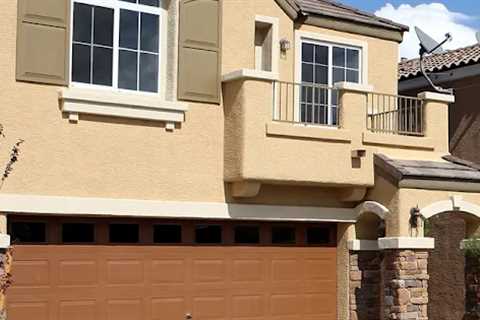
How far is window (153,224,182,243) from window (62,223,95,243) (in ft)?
3.70

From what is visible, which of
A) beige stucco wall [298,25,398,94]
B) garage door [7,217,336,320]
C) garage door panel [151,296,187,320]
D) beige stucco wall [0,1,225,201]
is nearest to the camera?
beige stucco wall [0,1,225,201]

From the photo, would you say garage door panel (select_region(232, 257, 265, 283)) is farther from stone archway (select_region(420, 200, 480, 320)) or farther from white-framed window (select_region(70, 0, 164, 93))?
stone archway (select_region(420, 200, 480, 320))

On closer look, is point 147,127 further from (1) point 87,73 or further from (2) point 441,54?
(2) point 441,54

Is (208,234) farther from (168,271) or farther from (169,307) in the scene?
(169,307)

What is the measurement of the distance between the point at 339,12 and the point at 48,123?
291 inches

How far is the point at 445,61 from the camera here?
73.2 ft

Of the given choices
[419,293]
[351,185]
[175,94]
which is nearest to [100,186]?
[175,94]

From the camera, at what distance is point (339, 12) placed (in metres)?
18.8

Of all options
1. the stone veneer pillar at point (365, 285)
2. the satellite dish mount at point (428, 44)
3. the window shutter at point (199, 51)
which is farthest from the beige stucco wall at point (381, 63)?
the window shutter at point (199, 51)

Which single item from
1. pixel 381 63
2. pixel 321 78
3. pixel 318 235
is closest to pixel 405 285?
pixel 318 235

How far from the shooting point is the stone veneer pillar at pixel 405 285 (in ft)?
52.9

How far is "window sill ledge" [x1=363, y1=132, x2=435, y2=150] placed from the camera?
16750mm

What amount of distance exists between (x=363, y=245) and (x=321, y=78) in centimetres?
343

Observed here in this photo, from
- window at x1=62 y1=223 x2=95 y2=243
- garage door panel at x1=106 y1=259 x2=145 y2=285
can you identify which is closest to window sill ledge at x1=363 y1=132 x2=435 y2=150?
garage door panel at x1=106 y1=259 x2=145 y2=285
